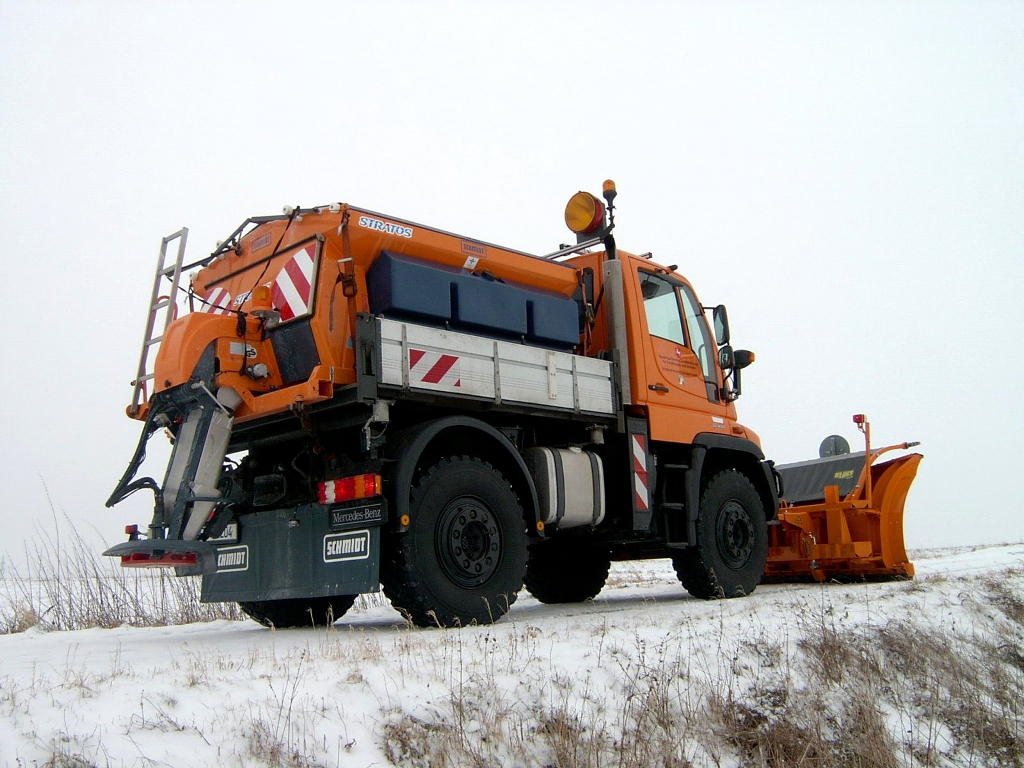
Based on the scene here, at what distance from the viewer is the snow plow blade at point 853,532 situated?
35.8 ft

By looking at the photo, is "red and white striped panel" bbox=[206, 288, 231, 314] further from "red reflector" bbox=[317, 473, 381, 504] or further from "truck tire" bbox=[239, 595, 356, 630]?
"truck tire" bbox=[239, 595, 356, 630]

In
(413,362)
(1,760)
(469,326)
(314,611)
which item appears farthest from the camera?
(314,611)

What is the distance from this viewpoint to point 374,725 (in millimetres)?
4172

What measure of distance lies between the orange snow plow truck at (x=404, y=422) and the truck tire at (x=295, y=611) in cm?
2

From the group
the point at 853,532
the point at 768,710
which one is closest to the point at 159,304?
the point at 768,710

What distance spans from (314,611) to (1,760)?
526cm

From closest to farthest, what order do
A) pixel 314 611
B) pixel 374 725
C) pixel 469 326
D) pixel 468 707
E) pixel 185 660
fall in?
pixel 374 725, pixel 468 707, pixel 185 660, pixel 469 326, pixel 314 611

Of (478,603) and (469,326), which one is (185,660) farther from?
(469,326)

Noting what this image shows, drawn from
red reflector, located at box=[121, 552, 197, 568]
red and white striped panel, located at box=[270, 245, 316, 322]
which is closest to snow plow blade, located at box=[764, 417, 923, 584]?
red and white striped panel, located at box=[270, 245, 316, 322]

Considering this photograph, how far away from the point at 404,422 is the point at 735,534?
413 centimetres

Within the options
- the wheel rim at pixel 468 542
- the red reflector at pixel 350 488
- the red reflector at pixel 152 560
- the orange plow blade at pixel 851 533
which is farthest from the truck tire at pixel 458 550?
the orange plow blade at pixel 851 533

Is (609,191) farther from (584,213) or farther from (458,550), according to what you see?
(458,550)

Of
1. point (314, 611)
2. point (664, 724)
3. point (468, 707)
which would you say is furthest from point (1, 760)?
point (314, 611)

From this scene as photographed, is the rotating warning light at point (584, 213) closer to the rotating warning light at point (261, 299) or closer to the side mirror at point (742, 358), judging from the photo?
the side mirror at point (742, 358)
